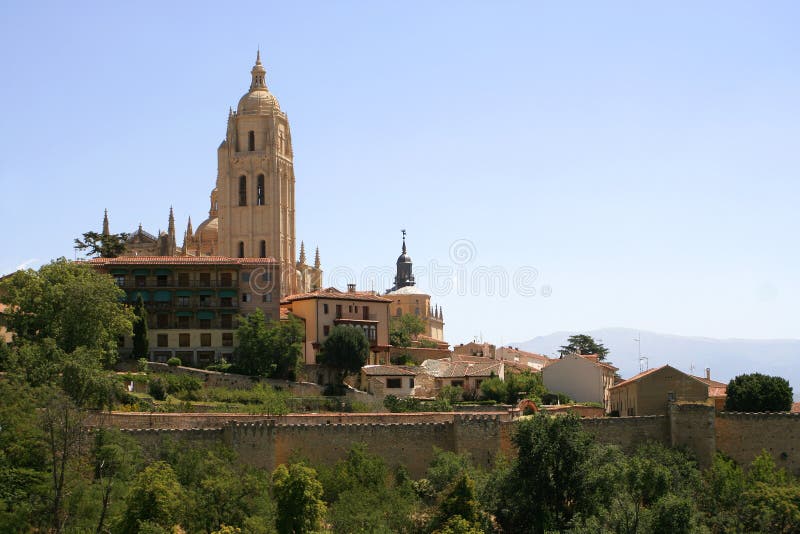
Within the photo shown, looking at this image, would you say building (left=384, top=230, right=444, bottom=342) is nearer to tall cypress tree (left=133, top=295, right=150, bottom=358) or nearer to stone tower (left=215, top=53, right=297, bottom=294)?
stone tower (left=215, top=53, right=297, bottom=294)

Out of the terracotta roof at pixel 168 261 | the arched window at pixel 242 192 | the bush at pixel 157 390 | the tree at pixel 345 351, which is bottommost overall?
the bush at pixel 157 390

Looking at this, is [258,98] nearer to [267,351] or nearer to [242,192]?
[242,192]

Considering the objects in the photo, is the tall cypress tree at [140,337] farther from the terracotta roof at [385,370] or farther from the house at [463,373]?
the house at [463,373]

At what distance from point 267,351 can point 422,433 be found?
17.6m

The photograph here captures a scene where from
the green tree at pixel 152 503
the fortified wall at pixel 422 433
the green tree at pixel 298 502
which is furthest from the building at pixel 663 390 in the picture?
the green tree at pixel 152 503

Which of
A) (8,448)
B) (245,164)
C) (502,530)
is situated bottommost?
(502,530)

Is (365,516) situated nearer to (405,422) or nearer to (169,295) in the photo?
(405,422)

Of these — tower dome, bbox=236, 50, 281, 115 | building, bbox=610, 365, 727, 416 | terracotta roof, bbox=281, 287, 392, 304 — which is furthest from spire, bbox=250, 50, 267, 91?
building, bbox=610, 365, 727, 416

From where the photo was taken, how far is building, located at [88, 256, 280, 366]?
248 feet

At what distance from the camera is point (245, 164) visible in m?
101

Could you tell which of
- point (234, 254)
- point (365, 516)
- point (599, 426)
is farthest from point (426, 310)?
point (365, 516)

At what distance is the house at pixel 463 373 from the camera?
77.7 meters

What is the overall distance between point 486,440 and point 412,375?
18.3m

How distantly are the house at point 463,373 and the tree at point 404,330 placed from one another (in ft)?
29.4
